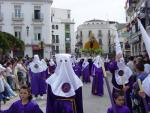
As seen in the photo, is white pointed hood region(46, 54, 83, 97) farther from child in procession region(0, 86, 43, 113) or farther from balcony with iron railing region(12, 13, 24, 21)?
balcony with iron railing region(12, 13, 24, 21)

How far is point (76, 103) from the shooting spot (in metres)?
9.71

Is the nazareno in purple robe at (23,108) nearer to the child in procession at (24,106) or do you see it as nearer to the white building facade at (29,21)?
the child in procession at (24,106)

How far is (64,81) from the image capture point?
387 inches

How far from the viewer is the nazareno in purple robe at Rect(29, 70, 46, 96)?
20.4 m

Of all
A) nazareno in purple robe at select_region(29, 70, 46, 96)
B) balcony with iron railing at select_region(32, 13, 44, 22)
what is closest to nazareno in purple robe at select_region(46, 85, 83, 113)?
nazareno in purple robe at select_region(29, 70, 46, 96)


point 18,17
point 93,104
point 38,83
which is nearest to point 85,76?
point 38,83

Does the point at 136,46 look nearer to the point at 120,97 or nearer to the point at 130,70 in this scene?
the point at 130,70

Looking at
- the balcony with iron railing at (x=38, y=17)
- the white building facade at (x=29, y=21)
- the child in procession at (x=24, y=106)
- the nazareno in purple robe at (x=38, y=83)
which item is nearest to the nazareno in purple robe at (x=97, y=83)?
the nazareno in purple robe at (x=38, y=83)

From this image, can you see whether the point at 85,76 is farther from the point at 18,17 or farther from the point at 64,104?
the point at 18,17

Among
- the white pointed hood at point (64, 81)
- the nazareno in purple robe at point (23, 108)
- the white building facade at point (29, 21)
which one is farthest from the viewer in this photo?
the white building facade at point (29, 21)

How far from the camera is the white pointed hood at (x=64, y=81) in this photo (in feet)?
31.8

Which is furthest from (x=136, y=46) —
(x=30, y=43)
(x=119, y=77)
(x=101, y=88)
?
(x=119, y=77)

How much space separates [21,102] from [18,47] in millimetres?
40417

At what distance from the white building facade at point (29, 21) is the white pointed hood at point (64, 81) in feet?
205
